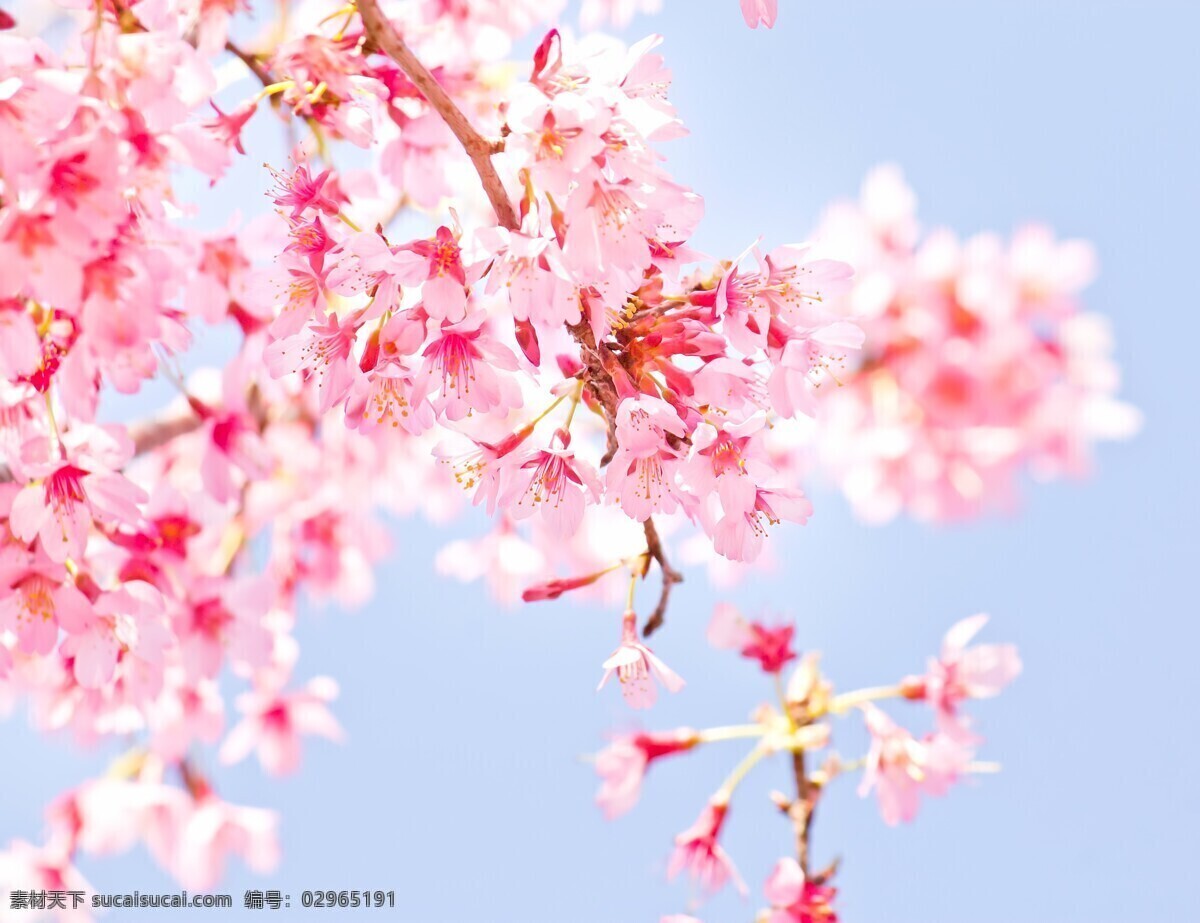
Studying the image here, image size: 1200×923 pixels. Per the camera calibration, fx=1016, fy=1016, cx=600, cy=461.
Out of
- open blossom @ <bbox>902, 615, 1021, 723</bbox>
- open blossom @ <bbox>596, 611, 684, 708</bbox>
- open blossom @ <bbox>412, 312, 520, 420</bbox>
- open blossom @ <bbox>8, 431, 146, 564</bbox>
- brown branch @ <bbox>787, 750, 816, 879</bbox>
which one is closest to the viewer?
open blossom @ <bbox>412, 312, 520, 420</bbox>

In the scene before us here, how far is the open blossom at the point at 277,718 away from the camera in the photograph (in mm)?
3518

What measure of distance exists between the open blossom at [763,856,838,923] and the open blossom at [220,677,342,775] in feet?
6.32

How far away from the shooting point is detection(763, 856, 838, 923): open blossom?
2027 millimetres

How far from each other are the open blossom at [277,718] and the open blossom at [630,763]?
1407mm

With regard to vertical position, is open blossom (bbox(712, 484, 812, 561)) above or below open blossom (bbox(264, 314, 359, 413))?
below

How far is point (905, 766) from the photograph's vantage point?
2264 mm

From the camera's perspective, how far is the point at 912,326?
3998 millimetres

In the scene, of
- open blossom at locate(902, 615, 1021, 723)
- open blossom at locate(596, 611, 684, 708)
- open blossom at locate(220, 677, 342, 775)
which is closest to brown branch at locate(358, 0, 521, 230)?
open blossom at locate(596, 611, 684, 708)

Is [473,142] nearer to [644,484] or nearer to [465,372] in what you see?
[465,372]

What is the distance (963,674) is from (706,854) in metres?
0.77

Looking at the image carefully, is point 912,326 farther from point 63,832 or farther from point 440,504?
point 63,832

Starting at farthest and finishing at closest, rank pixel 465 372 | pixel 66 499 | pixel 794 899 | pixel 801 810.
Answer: pixel 801 810 < pixel 794 899 < pixel 66 499 < pixel 465 372

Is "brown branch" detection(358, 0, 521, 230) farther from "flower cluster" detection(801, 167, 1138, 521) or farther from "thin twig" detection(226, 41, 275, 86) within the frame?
"flower cluster" detection(801, 167, 1138, 521)

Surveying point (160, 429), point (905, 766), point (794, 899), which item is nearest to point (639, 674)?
point (794, 899)
